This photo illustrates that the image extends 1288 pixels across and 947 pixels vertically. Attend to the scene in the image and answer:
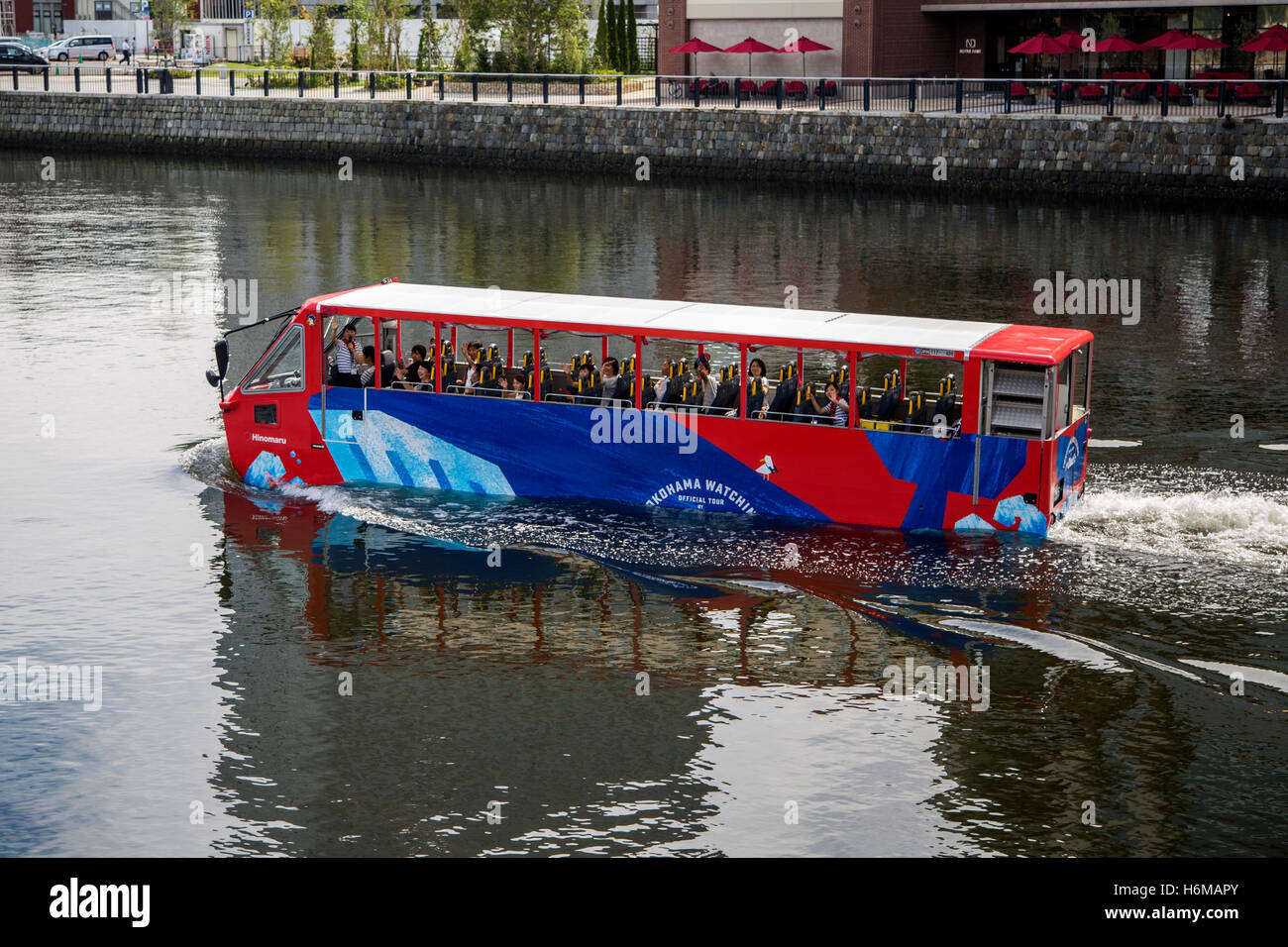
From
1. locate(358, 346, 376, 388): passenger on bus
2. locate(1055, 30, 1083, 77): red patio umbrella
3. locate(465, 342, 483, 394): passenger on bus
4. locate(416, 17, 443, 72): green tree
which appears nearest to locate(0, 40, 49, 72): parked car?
locate(416, 17, 443, 72): green tree

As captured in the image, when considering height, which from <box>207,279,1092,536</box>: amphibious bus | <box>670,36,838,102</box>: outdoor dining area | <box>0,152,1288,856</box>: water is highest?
<box>670,36,838,102</box>: outdoor dining area

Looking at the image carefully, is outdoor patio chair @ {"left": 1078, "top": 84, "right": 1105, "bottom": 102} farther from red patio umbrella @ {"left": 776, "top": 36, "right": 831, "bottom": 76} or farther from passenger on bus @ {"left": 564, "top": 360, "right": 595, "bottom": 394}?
passenger on bus @ {"left": 564, "top": 360, "right": 595, "bottom": 394}

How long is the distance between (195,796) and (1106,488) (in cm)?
1424

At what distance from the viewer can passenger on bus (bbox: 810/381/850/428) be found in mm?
21734

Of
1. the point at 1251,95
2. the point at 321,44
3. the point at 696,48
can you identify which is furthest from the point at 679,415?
the point at 321,44

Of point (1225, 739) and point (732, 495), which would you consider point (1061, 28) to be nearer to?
point (732, 495)

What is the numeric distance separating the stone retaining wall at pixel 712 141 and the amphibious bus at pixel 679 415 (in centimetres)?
3525

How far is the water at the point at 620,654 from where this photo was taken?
14.9 meters

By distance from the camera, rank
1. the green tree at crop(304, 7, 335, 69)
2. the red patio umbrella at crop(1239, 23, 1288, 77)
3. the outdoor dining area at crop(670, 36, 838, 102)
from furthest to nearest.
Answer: the green tree at crop(304, 7, 335, 69) → the outdoor dining area at crop(670, 36, 838, 102) → the red patio umbrella at crop(1239, 23, 1288, 77)

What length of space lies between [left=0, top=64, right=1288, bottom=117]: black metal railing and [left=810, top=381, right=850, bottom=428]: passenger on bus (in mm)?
38406

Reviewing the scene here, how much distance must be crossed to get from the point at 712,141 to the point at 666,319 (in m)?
43.0

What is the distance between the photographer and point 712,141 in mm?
63938

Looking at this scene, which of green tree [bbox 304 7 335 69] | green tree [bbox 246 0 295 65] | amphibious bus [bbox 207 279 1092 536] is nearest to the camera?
amphibious bus [bbox 207 279 1092 536]

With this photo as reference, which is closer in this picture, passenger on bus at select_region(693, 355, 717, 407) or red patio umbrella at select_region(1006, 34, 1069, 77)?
passenger on bus at select_region(693, 355, 717, 407)
